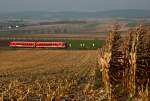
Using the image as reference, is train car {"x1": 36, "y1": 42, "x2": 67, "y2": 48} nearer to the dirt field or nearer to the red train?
the red train

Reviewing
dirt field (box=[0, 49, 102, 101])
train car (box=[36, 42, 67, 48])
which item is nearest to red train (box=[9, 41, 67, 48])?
train car (box=[36, 42, 67, 48])

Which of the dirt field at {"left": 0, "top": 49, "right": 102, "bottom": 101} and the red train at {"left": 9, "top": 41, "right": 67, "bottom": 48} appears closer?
the dirt field at {"left": 0, "top": 49, "right": 102, "bottom": 101}

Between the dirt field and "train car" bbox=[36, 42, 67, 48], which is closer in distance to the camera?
the dirt field

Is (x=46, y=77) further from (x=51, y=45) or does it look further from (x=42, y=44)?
(x=51, y=45)

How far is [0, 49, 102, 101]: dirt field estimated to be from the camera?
32438 mm

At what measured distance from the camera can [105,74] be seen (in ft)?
Answer: 103

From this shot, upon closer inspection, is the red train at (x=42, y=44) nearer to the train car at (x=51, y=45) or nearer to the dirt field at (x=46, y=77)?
the train car at (x=51, y=45)

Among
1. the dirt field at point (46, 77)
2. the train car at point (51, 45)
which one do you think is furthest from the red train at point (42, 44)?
the dirt field at point (46, 77)

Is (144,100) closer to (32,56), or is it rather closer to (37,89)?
(37,89)

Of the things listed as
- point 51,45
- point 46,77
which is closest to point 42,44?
point 51,45

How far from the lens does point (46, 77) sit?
138ft

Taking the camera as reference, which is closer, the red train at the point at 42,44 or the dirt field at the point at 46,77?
the dirt field at the point at 46,77

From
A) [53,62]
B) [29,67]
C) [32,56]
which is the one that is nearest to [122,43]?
[29,67]

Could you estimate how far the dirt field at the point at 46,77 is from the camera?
32.4 metres
